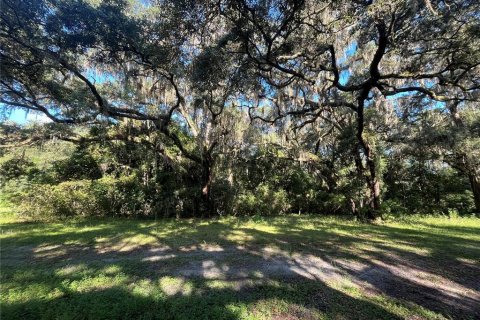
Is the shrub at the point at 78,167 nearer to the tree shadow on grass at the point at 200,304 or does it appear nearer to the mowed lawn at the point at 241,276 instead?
the mowed lawn at the point at 241,276

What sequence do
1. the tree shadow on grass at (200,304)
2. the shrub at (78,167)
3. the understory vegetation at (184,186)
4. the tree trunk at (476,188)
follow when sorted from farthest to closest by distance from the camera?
the shrub at (78,167) → the tree trunk at (476,188) → the understory vegetation at (184,186) → the tree shadow on grass at (200,304)

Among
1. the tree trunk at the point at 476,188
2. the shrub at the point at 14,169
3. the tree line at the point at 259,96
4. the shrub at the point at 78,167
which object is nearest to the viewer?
the tree line at the point at 259,96

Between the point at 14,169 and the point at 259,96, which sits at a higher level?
the point at 259,96

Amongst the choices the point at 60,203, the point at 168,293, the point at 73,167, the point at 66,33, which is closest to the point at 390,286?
the point at 168,293

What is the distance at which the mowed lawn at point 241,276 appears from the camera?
2588 millimetres

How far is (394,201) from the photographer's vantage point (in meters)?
11.8

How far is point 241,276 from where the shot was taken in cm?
346

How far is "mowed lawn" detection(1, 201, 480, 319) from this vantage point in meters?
2.59

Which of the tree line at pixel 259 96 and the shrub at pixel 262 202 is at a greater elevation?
the tree line at pixel 259 96

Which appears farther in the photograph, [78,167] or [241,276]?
[78,167]

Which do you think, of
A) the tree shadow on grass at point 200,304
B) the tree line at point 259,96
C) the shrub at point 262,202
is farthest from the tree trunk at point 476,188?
the tree shadow on grass at point 200,304

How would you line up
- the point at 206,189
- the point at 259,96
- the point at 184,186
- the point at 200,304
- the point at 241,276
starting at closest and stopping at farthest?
the point at 200,304
the point at 241,276
the point at 259,96
the point at 206,189
the point at 184,186

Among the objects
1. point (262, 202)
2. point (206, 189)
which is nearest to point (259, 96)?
A: point (206, 189)

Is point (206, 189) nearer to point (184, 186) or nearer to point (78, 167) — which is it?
point (184, 186)
